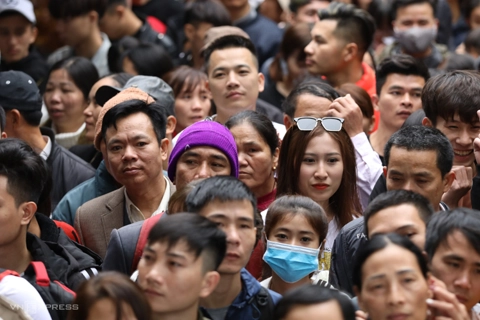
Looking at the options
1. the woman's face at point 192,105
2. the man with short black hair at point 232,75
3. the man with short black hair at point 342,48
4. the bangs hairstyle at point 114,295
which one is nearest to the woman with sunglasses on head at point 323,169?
the man with short black hair at point 232,75

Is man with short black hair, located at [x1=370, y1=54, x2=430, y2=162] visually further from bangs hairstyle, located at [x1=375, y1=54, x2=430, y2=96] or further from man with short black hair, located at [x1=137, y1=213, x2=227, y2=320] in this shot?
man with short black hair, located at [x1=137, y1=213, x2=227, y2=320]

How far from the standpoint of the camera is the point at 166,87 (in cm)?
781

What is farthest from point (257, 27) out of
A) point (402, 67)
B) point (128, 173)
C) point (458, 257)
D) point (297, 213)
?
point (458, 257)

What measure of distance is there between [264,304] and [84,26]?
5.75 meters

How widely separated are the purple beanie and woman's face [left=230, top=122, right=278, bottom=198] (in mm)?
320

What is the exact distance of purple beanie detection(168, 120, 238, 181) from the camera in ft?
20.3

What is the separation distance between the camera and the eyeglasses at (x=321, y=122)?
6562 millimetres

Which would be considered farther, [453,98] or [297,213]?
[453,98]

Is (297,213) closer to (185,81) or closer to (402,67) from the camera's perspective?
(402,67)

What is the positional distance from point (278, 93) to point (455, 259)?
477 cm

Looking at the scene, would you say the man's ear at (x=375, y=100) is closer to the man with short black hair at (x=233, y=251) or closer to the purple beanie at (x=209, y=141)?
the purple beanie at (x=209, y=141)

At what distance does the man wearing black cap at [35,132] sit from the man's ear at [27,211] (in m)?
1.63

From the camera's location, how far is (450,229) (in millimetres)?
5004

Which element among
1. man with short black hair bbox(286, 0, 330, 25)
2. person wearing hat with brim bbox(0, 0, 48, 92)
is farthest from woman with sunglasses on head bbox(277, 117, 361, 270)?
man with short black hair bbox(286, 0, 330, 25)
